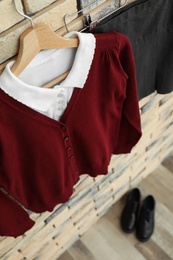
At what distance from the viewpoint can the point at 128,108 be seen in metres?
0.95

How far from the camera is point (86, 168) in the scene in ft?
3.34

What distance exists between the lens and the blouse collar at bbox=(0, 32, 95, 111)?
2.19 ft

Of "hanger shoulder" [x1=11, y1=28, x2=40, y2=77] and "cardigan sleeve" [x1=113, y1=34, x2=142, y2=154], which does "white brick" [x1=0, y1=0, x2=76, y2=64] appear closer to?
"hanger shoulder" [x1=11, y1=28, x2=40, y2=77]

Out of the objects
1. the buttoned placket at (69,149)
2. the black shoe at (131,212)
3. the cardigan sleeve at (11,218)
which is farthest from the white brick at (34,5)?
the black shoe at (131,212)

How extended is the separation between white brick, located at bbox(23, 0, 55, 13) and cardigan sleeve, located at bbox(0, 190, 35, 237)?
50 centimetres

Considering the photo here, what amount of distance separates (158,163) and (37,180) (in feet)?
3.65

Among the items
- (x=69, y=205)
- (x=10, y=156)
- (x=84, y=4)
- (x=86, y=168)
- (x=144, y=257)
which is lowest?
(x=144, y=257)

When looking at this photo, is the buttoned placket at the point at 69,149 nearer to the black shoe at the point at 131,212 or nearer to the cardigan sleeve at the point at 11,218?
the cardigan sleeve at the point at 11,218

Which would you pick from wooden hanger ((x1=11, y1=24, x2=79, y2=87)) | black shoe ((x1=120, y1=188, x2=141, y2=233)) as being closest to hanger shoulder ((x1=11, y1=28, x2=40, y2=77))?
wooden hanger ((x1=11, y1=24, x2=79, y2=87))

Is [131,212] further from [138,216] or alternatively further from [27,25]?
[27,25]

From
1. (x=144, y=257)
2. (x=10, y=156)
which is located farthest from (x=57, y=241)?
(x=10, y=156)

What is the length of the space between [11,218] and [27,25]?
0.57 meters

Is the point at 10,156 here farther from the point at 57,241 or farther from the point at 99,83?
the point at 57,241

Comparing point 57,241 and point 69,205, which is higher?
point 69,205
